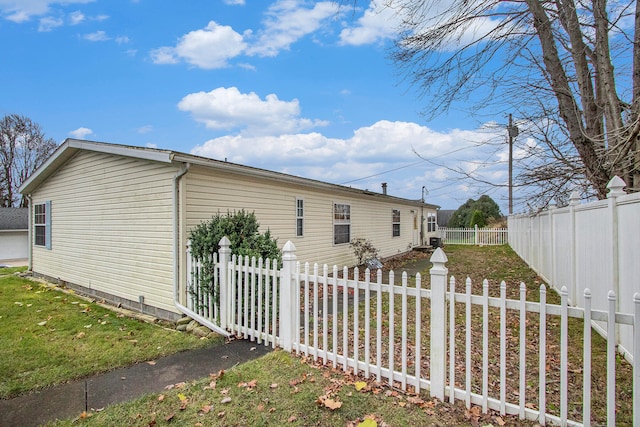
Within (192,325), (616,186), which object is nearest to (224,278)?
(192,325)

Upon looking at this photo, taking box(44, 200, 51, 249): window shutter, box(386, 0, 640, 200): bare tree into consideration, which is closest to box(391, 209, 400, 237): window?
box(386, 0, 640, 200): bare tree

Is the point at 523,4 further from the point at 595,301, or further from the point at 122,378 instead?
the point at 122,378

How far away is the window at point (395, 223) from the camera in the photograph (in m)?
17.4

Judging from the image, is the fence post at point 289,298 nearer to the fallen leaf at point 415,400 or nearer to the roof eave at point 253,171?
the fallen leaf at point 415,400

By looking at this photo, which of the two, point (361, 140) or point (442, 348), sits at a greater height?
point (361, 140)

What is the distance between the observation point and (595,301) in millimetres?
4906

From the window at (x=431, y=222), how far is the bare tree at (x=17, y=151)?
32617mm

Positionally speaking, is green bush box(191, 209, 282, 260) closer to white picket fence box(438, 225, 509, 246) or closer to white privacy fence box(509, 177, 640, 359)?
white privacy fence box(509, 177, 640, 359)

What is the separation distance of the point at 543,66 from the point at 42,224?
13.9 m

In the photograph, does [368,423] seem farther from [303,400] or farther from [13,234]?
[13,234]

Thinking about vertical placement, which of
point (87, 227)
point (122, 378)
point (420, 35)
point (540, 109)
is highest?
point (420, 35)

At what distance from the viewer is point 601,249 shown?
4559 mm

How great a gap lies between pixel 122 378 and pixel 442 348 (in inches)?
142

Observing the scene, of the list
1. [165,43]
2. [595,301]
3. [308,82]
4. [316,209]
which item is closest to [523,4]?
[595,301]
